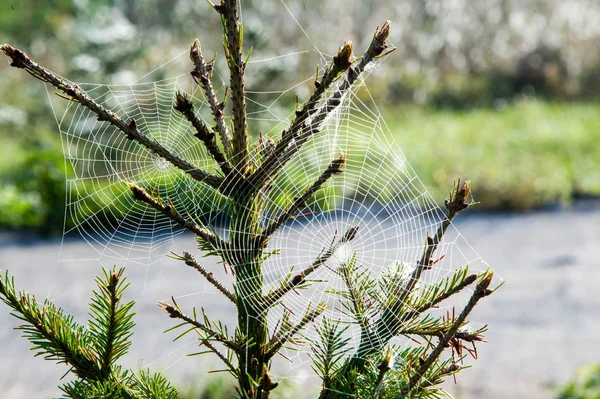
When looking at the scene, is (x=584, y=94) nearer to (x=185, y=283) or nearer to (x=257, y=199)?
(x=185, y=283)

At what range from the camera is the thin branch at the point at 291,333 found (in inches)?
32.5

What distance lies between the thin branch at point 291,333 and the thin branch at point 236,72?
0.22 meters

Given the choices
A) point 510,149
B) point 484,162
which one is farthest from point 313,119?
point 510,149

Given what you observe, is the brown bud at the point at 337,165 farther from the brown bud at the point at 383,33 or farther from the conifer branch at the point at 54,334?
the conifer branch at the point at 54,334

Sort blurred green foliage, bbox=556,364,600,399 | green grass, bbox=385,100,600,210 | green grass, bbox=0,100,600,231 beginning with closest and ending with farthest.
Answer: blurred green foliage, bbox=556,364,600,399
green grass, bbox=0,100,600,231
green grass, bbox=385,100,600,210

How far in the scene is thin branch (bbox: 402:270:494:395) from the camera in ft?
2.17

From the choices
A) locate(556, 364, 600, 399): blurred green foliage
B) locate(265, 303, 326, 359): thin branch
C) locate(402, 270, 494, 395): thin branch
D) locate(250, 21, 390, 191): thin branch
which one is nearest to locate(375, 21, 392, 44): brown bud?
locate(250, 21, 390, 191): thin branch

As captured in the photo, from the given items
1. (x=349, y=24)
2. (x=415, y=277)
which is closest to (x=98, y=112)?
(x=415, y=277)

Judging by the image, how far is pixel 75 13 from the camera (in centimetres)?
1300

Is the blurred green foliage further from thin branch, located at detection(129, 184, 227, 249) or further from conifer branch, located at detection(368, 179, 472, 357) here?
thin branch, located at detection(129, 184, 227, 249)

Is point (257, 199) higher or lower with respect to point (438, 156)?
lower

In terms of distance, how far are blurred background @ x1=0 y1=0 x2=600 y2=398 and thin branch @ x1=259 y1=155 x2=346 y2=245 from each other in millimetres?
1483

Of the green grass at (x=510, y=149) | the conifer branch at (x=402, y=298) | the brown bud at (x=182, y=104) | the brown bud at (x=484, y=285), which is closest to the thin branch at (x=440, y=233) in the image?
the conifer branch at (x=402, y=298)

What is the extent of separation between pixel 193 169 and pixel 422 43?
13.1 meters
